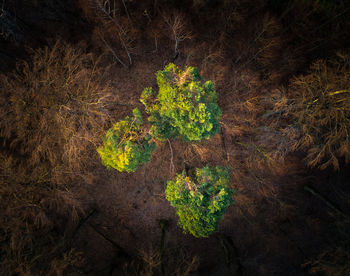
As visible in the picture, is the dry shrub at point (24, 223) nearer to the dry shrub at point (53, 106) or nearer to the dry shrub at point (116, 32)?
the dry shrub at point (53, 106)

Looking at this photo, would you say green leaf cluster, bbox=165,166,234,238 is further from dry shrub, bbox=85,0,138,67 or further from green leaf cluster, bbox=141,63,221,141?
dry shrub, bbox=85,0,138,67

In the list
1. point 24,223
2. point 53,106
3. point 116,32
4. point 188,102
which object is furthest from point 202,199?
point 116,32

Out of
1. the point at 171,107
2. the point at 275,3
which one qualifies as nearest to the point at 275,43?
the point at 275,3

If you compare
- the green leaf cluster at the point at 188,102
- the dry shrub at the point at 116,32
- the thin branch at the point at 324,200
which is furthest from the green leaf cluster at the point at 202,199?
the dry shrub at the point at 116,32

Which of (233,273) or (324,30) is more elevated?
(324,30)

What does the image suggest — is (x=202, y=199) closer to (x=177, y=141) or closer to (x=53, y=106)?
(x=177, y=141)

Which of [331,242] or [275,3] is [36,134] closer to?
[275,3]

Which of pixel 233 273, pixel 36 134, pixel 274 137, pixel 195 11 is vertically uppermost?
pixel 195 11

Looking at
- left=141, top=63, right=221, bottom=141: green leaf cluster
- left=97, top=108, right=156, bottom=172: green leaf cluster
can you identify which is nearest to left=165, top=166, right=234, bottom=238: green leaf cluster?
left=97, top=108, right=156, bottom=172: green leaf cluster
